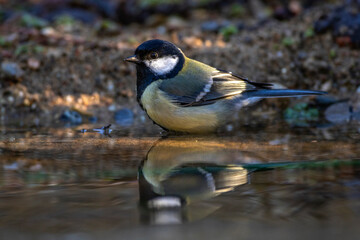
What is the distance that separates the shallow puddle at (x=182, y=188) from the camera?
1.95 m

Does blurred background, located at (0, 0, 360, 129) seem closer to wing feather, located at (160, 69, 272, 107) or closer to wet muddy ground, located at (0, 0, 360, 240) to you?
wet muddy ground, located at (0, 0, 360, 240)

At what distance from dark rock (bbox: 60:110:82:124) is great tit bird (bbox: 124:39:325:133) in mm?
1271

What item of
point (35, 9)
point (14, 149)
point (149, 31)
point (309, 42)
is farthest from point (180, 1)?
point (14, 149)

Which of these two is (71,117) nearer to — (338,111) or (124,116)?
(124,116)

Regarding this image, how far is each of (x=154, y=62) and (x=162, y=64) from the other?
0.25 feet

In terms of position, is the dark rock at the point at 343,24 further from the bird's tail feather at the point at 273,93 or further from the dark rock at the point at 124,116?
the dark rock at the point at 124,116

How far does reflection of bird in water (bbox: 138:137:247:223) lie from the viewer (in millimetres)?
2268

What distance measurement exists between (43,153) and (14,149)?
1.01 feet

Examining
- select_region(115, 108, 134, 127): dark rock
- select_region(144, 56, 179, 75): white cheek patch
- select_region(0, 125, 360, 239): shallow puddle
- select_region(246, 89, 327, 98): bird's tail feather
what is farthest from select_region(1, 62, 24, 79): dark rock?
select_region(246, 89, 327, 98): bird's tail feather

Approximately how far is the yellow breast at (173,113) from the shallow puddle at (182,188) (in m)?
0.19

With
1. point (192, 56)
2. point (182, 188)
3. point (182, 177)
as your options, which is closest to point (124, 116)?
point (192, 56)

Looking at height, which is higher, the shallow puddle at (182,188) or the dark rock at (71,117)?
the dark rock at (71,117)

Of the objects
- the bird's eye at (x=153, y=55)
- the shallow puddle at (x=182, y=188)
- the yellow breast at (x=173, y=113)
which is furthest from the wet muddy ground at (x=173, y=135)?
the bird's eye at (x=153, y=55)

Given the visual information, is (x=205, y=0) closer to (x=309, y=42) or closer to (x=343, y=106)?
(x=309, y=42)
